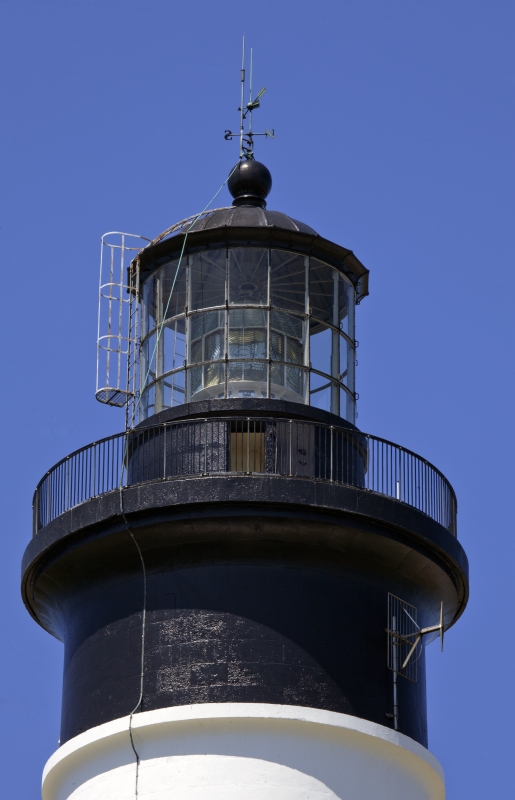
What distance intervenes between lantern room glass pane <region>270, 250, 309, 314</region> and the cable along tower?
214 millimetres

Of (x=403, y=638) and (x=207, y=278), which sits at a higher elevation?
(x=207, y=278)

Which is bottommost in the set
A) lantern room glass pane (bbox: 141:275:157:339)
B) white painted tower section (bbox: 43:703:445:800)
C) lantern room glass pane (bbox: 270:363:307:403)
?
Answer: white painted tower section (bbox: 43:703:445:800)

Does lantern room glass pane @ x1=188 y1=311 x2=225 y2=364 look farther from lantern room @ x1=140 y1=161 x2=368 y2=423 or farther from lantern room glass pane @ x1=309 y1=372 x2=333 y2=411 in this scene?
lantern room glass pane @ x1=309 y1=372 x2=333 y2=411

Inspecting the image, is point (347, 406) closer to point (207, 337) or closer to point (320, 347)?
point (320, 347)

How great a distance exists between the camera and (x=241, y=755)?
65.7 feet

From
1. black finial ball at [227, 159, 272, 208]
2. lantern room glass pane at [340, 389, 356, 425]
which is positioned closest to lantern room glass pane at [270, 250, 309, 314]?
lantern room glass pane at [340, 389, 356, 425]

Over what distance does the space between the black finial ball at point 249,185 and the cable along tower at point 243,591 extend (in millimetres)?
1995

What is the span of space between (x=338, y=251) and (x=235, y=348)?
2078 mm

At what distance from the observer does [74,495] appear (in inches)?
863

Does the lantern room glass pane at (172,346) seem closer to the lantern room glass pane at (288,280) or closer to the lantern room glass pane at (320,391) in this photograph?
the lantern room glass pane at (288,280)

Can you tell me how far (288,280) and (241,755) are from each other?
22.2 ft

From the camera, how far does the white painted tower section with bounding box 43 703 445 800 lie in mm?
19953

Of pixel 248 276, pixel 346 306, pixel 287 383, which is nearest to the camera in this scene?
pixel 287 383

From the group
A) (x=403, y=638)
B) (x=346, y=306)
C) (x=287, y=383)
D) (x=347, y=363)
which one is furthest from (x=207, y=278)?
(x=403, y=638)
